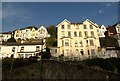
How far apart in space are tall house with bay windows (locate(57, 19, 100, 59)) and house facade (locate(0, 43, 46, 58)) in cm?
573

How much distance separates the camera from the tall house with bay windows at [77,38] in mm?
51250

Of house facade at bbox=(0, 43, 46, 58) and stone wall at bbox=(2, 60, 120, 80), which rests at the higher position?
house facade at bbox=(0, 43, 46, 58)

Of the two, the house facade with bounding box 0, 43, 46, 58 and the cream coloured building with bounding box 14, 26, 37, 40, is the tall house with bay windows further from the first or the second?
the cream coloured building with bounding box 14, 26, 37, 40

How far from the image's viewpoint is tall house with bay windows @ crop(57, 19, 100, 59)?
51.2 meters

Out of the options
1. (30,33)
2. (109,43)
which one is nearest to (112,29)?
(109,43)

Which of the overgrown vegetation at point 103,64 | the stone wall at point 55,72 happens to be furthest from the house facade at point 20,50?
the overgrown vegetation at point 103,64

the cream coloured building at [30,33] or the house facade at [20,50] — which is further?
the cream coloured building at [30,33]

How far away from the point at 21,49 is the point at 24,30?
30.6 meters

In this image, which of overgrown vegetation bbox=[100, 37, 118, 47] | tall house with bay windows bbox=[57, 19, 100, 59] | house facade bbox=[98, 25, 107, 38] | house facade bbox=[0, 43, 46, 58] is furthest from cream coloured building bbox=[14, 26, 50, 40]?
overgrown vegetation bbox=[100, 37, 118, 47]

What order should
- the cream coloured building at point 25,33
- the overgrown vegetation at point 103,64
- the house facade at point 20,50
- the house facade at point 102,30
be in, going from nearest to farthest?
the overgrown vegetation at point 103,64
the house facade at point 20,50
the house facade at point 102,30
the cream coloured building at point 25,33

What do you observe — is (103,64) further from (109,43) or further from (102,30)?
(102,30)

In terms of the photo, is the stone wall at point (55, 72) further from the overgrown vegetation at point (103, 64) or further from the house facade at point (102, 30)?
the house facade at point (102, 30)

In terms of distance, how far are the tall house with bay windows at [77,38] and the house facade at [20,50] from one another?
5726 mm

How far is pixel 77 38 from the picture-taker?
53500mm
